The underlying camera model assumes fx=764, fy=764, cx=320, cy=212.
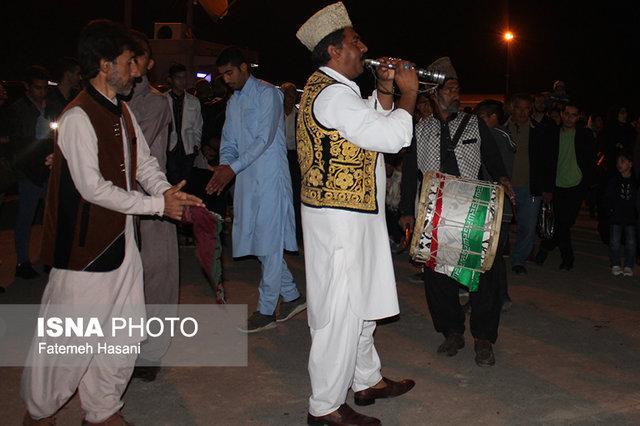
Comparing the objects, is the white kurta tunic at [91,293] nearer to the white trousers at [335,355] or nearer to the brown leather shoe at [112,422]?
the brown leather shoe at [112,422]

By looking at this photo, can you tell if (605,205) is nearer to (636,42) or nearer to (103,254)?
(103,254)

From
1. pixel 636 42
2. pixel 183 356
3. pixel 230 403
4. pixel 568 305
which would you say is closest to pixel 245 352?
pixel 183 356

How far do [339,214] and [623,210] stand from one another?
566cm

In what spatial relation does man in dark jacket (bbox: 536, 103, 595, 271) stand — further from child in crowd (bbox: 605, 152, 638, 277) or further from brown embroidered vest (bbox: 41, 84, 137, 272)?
brown embroidered vest (bbox: 41, 84, 137, 272)

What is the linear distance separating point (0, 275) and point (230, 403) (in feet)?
15.2

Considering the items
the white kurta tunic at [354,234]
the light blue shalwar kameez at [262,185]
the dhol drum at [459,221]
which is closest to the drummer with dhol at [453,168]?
the dhol drum at [459,221]

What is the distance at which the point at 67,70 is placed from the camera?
26.1 ft

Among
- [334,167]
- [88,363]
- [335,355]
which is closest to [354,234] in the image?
[334,167]

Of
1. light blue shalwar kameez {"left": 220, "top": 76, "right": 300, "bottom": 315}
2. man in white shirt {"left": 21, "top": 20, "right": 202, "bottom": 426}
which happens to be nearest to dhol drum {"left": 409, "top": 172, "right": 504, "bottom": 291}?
light blue shalwar kameez {"left": 220, "top": 76, "right": 300, "bottom": 315}

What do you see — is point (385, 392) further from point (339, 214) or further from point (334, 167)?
point (334, 167)

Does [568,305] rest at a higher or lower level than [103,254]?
lower

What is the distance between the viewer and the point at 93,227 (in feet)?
12.7

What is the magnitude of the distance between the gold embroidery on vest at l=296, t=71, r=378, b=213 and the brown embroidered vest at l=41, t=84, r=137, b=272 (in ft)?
3.40

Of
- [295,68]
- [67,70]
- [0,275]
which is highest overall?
[295,68]
